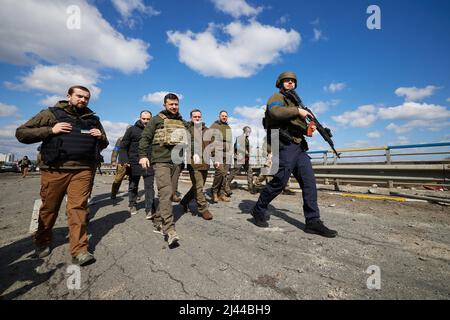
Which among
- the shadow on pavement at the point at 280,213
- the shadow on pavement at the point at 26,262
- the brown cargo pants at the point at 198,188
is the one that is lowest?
the shadow on pavement at the point at 26,262

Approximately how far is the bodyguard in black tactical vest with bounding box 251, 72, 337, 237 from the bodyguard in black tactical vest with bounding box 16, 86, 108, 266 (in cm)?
240

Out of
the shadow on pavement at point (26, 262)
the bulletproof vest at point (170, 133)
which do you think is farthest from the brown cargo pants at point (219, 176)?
the shadow on pavement at point (26, 262)

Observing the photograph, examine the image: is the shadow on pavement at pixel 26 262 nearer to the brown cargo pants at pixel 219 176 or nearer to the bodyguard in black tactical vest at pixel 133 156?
the bodyguard in black tactical vest at pixel 133 156

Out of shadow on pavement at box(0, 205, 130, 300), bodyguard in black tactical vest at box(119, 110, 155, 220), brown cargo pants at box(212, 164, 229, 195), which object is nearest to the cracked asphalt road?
shadow on pavement at box(0, 205, 130, 300)

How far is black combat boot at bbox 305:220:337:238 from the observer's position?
2.99 metres

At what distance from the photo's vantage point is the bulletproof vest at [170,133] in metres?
3.27

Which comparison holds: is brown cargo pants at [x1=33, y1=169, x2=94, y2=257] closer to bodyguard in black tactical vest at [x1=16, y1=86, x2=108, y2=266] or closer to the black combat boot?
bodyguard in black tactical vest at [x1=16, y1=86, x2=108, y2=266]

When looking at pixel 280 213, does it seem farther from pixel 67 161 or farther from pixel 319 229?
pixel 67 161

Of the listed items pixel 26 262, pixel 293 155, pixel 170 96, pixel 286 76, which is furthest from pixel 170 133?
pixel 26 262

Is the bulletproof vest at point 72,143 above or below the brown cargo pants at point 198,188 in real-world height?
above

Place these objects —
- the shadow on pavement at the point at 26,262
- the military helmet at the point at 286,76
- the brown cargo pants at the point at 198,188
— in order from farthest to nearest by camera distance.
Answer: the brown cargo pants at the point at 198,188 < the military helmet at the point at 286,76 < the shadow on pavement at the point at 26,262

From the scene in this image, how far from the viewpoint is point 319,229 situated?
3.04m

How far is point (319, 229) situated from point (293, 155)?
3.54 feet
